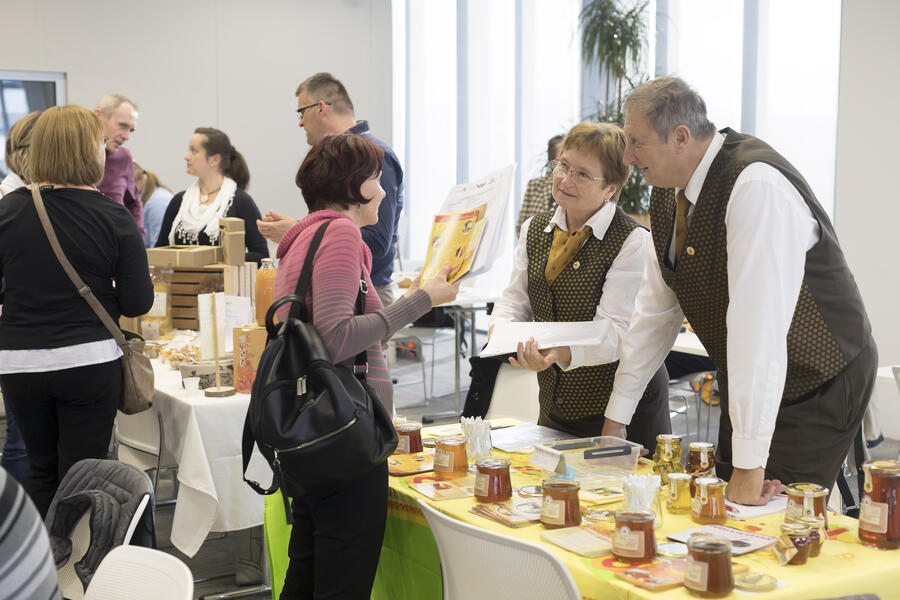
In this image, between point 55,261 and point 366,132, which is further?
point 366,132

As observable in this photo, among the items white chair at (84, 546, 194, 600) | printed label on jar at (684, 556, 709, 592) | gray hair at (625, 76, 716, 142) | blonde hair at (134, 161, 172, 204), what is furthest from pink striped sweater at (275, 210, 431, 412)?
blonde hair at (134, 161, 172, 204)

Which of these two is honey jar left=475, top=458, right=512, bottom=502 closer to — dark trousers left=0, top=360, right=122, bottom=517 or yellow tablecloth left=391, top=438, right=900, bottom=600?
yellow tablecloth left=391, top=438, right=900, bottom=600

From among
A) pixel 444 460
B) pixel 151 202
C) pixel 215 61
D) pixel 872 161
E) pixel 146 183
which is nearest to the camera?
pixel 444 460

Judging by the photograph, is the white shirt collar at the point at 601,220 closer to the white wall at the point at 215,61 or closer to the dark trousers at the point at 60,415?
the dark trousers at the point at 60,415

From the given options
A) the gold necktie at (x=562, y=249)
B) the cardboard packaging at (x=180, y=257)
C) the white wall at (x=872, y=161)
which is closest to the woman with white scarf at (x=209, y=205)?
the cardboard packaging at (x=180, y=257)

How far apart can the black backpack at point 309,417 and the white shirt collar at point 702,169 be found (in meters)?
0.79

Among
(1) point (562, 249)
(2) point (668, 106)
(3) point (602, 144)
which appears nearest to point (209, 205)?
(1) point (562, 249)

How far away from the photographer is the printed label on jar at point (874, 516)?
1.55 meters

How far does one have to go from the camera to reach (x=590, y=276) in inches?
94.6

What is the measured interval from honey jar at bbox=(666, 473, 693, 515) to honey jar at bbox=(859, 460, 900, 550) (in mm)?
321

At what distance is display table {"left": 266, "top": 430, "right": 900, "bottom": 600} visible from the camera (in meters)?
1.43

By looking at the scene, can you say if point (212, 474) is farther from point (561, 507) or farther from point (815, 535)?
point (815, 535)

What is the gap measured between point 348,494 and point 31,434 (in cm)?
143

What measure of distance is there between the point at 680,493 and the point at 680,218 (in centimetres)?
60
